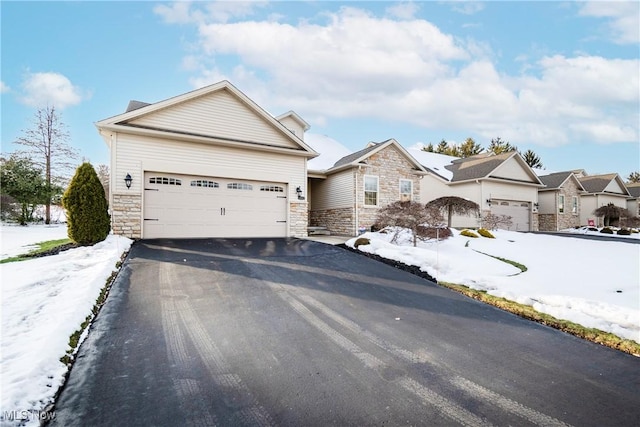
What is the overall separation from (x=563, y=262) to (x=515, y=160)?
13786 mm

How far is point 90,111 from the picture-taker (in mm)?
13945

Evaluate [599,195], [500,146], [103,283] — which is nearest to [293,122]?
[103,283]

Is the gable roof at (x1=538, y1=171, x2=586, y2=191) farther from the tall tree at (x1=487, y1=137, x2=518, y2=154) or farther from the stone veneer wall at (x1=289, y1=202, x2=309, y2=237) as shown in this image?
the stone veneer wall at (x1=289, y1=202, x2=309, y2=237)

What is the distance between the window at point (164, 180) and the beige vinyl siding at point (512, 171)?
18121 mm

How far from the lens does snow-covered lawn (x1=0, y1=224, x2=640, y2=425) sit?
268cm

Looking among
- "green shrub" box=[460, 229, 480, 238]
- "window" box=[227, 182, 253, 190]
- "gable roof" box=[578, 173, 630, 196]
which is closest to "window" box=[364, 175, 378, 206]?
"green shrub" box=[460, 229, 480, 238]

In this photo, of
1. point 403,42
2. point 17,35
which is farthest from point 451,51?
point 17,35

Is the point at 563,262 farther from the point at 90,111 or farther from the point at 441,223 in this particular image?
the point at 90,111

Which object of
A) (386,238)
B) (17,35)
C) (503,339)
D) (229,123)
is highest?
(17,35)

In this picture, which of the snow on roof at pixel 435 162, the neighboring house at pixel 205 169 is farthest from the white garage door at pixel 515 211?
the neighboring house at pixel 205 169

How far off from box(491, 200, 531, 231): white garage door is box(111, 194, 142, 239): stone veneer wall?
19.5 meters

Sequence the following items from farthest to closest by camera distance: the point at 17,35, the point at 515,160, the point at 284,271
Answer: the point at 515,160
the point at 17,35
the point at 284,271

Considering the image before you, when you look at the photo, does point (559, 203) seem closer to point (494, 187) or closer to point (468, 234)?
point (494, 187)

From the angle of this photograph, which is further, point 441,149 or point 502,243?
point 441,149
